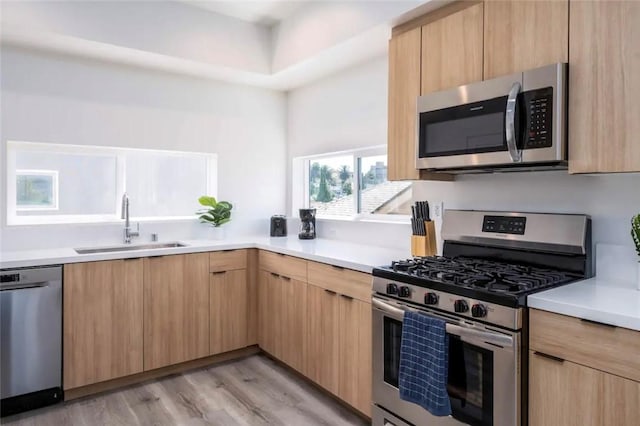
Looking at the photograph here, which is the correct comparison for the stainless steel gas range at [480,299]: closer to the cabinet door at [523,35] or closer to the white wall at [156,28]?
the cabinet door at [523,35]

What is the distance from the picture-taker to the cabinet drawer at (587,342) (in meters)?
1.34

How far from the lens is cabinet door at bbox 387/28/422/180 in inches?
95.3

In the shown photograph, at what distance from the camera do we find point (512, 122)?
185 centimetres

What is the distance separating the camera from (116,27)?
2.92m

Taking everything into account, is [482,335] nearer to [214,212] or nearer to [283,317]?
[283,317]

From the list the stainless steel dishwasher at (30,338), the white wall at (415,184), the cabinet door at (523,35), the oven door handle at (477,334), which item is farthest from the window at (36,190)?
the cabinet door at (523,35)

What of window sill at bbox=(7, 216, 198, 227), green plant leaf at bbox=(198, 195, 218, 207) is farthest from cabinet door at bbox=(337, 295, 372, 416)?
window sill at bbox=(7, 216, 198, 227)

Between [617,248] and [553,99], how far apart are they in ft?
2.32

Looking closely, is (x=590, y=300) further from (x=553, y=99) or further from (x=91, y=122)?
(x=91, y=122)

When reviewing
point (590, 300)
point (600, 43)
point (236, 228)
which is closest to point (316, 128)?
point (236, 228)

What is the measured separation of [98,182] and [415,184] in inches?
96.9

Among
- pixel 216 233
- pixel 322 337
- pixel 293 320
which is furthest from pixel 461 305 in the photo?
pixel 216 233

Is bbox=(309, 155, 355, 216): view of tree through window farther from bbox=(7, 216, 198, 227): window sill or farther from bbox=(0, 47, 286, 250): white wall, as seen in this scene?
bbox=(7, 216, 198, 227): window sill

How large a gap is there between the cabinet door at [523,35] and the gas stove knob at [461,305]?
1.08m
